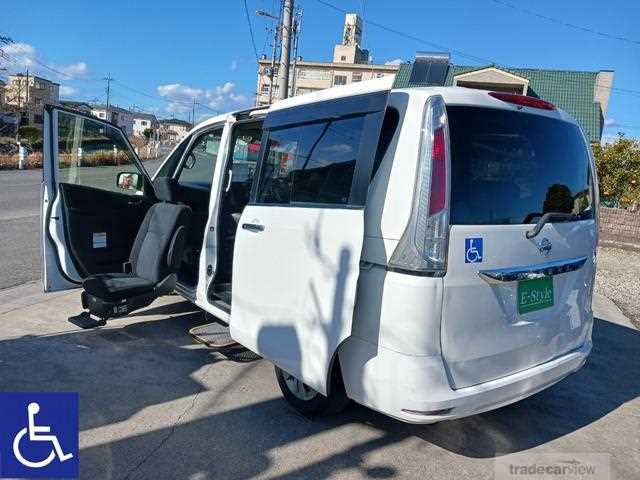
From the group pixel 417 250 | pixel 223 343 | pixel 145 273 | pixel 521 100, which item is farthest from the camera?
pixel 145 273

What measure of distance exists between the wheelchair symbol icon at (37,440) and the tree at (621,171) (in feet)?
46.0

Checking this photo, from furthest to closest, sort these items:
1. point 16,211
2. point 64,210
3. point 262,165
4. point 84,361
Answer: point 16,211 → point 64,210 → point 84,361 → point 262,165

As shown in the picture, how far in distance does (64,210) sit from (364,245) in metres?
3.00

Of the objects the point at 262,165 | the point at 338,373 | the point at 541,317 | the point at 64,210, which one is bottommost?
the point at 338,373

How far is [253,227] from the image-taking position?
3.16m

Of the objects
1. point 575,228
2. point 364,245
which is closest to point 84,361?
point 364,245

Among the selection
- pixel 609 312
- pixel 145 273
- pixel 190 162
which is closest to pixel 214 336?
pixel 145 273

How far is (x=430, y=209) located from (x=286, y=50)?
48.4 feet

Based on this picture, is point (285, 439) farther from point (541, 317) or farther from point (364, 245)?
point (541, 317)

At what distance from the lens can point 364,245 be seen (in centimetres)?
244

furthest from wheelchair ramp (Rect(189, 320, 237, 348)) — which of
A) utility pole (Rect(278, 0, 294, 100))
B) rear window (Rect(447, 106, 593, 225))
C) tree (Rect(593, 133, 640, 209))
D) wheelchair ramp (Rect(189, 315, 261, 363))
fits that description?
tree (Rect(593, 133, 640, 209))

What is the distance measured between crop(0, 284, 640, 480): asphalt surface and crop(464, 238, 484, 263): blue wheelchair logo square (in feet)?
4.09

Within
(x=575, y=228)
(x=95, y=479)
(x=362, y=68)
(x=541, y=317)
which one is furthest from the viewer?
(x=362, y=68)

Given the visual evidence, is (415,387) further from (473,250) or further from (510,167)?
(510,167)
